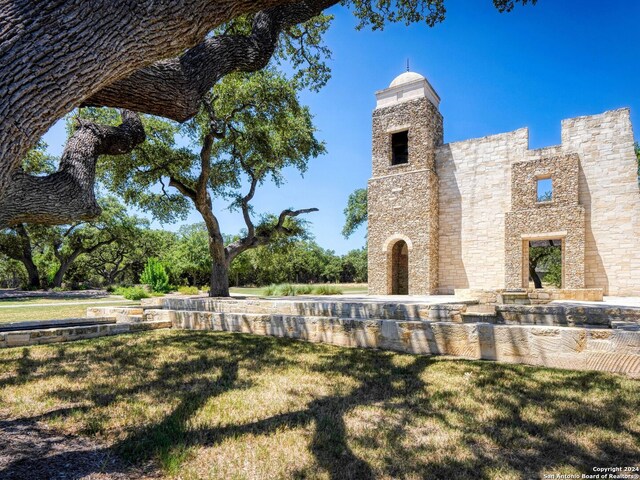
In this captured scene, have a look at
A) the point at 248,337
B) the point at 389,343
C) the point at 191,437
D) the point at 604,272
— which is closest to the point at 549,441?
the point at 191,437

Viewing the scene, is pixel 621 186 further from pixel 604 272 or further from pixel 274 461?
pixel 274 461

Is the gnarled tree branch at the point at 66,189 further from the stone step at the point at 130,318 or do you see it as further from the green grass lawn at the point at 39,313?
the green grass lawn at the point at 39,313

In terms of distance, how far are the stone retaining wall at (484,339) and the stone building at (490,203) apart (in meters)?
11.5

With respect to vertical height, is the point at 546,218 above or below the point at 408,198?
below

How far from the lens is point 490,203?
16156 mm

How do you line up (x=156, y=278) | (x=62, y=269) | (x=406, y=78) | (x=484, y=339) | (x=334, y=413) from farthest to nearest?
(x=62, y=269) → (x=156, y=278) → (x=406, y=78) → (x=484, y=339) → (x=334, y=413)

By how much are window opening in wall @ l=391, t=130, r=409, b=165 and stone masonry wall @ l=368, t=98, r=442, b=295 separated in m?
0.65

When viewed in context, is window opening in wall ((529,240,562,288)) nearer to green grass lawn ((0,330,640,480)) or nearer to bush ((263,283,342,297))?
bush ((263,283,342,297))

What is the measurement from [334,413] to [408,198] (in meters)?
15.1

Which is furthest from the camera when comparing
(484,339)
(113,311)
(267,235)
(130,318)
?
(267,235)

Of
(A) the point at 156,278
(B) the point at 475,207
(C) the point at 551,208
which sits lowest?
(A) the point at 156,278

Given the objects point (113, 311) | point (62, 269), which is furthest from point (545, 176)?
point (62, 269)

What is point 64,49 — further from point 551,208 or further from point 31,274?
point 31,274

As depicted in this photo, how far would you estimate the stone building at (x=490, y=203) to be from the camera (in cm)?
1384
